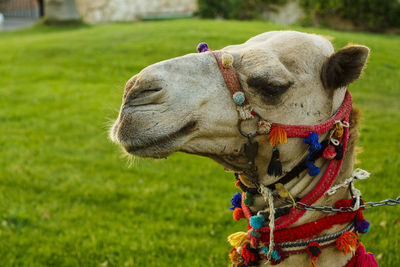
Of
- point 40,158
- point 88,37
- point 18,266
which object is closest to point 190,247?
point 18,266

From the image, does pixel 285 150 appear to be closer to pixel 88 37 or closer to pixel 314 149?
pixel 314 149

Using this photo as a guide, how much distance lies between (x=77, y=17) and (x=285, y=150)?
828 inches

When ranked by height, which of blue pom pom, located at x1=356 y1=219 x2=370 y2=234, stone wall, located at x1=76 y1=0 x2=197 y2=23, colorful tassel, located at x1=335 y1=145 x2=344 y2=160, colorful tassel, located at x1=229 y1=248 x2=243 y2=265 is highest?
colorful tassel, located at x1=335 y1=145 x2=344 y2=160

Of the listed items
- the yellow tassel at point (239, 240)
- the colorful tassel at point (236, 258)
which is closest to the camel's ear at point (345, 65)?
the yellow tassel at point (239, 240)

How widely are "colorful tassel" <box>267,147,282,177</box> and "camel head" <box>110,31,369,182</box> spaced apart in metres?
0.04

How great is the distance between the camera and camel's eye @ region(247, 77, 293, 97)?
2.15 meters

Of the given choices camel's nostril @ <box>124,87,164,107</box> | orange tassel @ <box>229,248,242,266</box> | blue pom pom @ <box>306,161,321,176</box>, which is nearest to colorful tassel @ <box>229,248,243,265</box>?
orange tassel @ <box>229,248,242,266</box>

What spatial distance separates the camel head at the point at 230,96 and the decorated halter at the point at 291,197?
0.04 meters

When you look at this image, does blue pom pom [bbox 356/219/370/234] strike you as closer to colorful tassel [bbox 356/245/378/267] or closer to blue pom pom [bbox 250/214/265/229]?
colorful tassel [bbox 356/245/378/267]

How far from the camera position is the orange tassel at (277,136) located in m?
2.15

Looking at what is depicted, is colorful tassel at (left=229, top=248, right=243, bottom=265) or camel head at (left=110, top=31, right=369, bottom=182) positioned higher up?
camel head at (left=110, top=31, right=369, bottom=182)

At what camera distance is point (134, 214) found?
16.1 ft

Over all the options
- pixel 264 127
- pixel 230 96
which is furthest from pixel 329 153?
pixel 230 96

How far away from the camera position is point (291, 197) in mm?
2244
